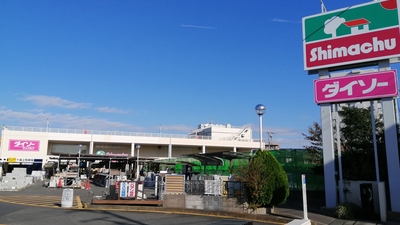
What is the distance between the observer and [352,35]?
1488 centimetres

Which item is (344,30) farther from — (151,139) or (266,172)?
(151,139)

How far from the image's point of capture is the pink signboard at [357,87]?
541 inches

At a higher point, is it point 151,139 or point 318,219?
point 151,139

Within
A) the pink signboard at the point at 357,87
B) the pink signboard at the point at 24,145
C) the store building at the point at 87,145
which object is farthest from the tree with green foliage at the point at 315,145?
the pink signboard at the point at 24,145

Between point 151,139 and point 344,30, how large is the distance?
50146 mm

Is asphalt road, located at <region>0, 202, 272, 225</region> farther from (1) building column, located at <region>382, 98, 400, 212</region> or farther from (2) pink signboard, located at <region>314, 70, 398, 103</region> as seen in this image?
(2) pink signboard, located at <region>314, 70, 398, 103</region>

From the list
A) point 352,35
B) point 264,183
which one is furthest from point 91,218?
point 352,35

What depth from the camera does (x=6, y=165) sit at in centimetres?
5516

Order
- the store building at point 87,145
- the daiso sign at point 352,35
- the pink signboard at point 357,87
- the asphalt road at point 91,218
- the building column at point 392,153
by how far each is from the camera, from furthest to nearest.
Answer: the store building at point 87,145 < the daiso sign at point 352,35 < the pink signboard at point 357,87 < the building column at point 392,153 < the asphalt road at point 91,218

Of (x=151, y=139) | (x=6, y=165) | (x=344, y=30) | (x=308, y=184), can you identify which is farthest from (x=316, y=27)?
(x=6, y=165)

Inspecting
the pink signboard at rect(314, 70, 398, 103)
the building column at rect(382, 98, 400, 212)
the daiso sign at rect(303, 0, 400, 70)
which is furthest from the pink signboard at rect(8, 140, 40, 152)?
the building column at rect(382, 98, 400, 212)

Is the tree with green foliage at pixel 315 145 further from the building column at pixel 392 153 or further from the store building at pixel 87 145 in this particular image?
the store building at pixel 87 145

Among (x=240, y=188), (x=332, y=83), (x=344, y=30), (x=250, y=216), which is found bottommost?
(x=250, y=216)

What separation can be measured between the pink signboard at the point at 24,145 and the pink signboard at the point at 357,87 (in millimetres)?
49871
